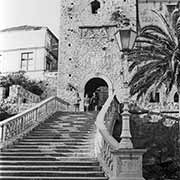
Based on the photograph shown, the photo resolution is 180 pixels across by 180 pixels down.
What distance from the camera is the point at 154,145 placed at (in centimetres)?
1476

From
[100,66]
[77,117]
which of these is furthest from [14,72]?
[77,117]

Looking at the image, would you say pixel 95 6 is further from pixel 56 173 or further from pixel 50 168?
pixel 56 173

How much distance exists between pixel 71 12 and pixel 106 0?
290 cm

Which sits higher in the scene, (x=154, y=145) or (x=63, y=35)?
(x=63, y=35)

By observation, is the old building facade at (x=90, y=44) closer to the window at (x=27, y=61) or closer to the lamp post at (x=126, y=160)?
the window at (x=27, y=61)

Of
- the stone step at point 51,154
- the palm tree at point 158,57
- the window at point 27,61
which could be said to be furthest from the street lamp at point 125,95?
the window at point 27,61

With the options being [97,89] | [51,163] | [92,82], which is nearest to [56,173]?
[51,163]

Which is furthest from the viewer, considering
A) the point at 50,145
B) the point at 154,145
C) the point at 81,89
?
the point at 81,89

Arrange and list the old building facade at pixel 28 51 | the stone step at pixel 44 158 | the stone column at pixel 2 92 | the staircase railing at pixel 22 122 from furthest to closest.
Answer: the old building facade at pixel 28 51 → the stone column at pixel 2 92 → the staircase railing at pixel 22 122 → the stone step at pixel 44 158

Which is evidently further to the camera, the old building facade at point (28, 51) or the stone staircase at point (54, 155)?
the old building facade at point (28, 51)

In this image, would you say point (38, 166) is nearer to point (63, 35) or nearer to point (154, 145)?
A: point (154, 145)

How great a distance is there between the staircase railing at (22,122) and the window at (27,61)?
13124 millimetres

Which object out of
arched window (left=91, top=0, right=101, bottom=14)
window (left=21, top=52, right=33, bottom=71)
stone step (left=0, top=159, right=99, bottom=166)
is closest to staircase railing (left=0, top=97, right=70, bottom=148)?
stone step (left=0, top=159, right=99, bottom=166)

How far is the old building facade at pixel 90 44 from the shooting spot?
25.3m
